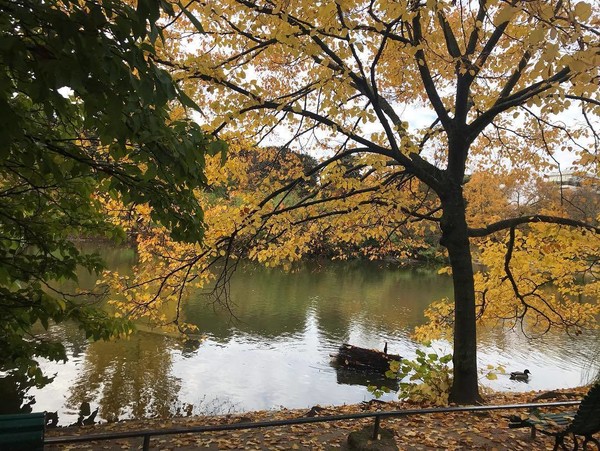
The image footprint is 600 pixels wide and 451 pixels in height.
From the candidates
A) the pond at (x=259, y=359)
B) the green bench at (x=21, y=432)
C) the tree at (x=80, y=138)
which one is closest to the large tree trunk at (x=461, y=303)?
Result: the pond at (x=259, y=359)

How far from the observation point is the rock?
439cm

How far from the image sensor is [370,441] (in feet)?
14.9

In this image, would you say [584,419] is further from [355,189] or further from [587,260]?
[587,260]

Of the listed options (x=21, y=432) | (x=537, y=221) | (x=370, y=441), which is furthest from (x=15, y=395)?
(x=537, y=221)

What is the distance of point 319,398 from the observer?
39.9 ft

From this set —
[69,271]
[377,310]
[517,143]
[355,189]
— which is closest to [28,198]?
[69,271]

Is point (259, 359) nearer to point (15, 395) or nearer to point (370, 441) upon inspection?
point (15, 395)

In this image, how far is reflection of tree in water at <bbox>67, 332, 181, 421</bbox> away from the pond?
0.03 m

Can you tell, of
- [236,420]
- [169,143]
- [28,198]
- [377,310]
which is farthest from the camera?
[377,310]

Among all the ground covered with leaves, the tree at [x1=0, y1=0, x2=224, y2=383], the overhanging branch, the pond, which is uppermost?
the overhanging branch

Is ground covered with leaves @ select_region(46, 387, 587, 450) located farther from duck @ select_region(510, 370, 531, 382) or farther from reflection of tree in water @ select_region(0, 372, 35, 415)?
duck @ select_region(510, 370, 531, 382)

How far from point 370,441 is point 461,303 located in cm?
288

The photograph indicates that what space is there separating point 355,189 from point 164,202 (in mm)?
4135

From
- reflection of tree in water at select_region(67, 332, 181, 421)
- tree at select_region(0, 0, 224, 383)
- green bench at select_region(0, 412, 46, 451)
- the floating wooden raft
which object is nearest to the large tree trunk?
tree at select_region(0, 0, 224, 383)
